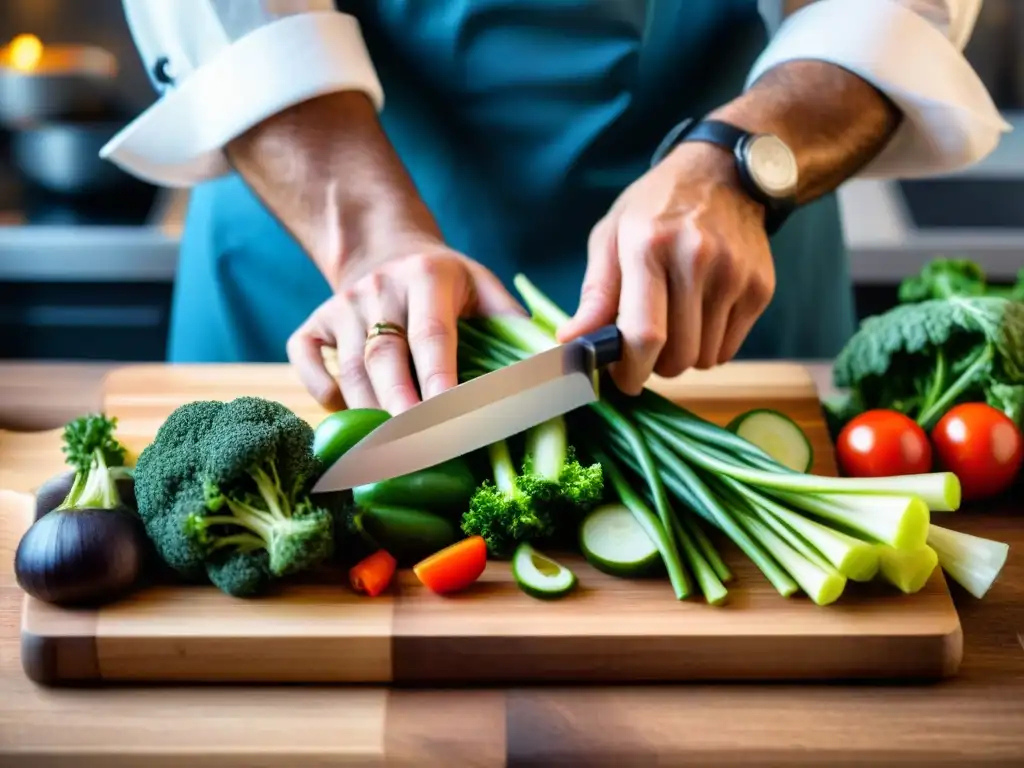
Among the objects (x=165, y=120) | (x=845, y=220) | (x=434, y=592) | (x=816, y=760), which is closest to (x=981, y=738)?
(x=816, y=760)

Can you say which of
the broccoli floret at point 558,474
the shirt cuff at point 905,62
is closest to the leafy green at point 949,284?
the shirt cuff at point 905,62

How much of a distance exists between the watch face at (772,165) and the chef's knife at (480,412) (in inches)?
12.1

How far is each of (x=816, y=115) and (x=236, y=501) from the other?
36.3 inches

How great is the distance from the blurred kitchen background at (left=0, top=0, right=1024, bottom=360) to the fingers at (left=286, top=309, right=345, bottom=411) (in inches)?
42.3

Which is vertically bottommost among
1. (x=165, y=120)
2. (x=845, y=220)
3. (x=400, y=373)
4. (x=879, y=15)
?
(x=845, y=220)

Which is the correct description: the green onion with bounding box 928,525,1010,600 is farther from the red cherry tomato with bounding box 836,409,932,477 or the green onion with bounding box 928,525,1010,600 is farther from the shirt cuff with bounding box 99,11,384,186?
the shirt cuff with bounding box 99,11,384,186

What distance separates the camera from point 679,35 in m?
1.71

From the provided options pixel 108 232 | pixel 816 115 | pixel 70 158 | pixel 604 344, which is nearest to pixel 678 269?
pixel 604 344

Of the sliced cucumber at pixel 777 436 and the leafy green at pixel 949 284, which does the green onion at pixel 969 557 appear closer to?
the sliced cucumber at pixel 777 436

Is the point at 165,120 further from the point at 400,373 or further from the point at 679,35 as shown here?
the point at 679,35

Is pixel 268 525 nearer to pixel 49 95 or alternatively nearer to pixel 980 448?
pixel 980 448

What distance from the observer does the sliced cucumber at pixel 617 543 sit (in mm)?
1161

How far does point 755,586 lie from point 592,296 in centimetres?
39

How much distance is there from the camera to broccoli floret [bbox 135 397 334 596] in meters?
1.09
